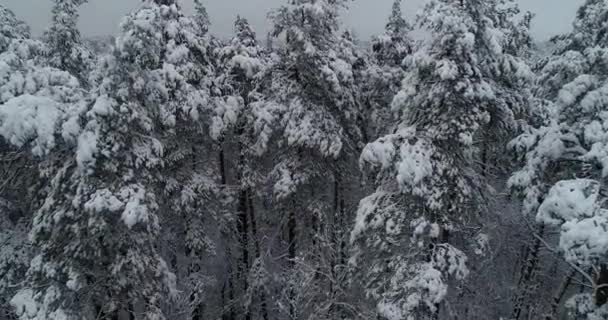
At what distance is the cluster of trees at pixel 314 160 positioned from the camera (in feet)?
29.7

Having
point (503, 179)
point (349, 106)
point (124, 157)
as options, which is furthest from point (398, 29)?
point (124, 157)

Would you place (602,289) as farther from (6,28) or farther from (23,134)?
(6,28)

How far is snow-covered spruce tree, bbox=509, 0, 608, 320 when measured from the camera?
709 centimetres

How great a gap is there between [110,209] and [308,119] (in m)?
6.73

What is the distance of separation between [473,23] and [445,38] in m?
0.73

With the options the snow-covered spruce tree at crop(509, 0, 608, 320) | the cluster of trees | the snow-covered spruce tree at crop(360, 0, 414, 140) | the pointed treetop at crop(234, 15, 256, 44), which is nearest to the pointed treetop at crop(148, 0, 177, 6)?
the cluster of trees

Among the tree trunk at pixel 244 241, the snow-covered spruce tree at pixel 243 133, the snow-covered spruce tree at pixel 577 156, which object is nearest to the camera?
the snow-covered spruce tree at pixel 577 156

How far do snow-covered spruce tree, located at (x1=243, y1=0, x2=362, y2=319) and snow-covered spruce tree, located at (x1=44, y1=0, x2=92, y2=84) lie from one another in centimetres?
830

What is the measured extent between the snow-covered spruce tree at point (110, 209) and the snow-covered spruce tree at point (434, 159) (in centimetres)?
505

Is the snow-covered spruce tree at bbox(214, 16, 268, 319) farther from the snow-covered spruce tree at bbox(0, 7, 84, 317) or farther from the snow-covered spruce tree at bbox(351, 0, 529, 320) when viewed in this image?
the snow-covered spruce tree at bbox(351, 0, 529, 320)

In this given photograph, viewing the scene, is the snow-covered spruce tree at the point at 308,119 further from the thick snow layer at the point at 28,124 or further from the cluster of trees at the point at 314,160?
the thick snow layer at the point at 28,124

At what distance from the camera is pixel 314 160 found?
48.4 ft

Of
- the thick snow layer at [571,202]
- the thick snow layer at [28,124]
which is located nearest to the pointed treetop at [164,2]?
the thick snow layer at [28,124]

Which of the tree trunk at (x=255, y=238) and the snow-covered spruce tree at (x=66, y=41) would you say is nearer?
the snow-covered spruce tree at (x=66, y=41)
